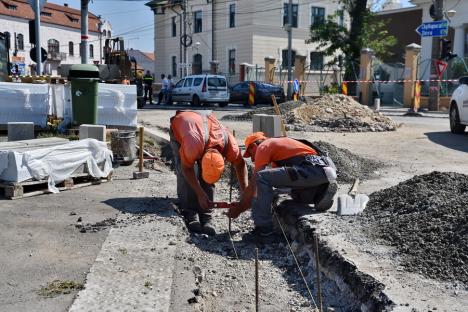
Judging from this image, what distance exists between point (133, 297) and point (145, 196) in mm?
3528

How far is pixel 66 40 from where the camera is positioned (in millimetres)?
77875

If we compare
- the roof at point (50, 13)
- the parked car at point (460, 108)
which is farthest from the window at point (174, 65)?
the parked car at point (460, 108)

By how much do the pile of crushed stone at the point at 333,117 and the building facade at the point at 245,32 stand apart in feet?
78.9

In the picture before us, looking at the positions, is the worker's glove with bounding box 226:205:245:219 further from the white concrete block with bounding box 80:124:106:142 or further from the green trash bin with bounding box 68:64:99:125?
the green trash bin with bounding box 68:64:99:125

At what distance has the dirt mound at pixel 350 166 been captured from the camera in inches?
355

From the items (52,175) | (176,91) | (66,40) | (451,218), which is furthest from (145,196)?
(66,40)

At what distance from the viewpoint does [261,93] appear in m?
30.6

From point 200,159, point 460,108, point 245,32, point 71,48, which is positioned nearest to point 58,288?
point 200,159

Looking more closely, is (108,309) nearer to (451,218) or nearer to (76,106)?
(451,218)

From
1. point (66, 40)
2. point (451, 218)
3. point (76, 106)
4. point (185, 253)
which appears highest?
point (66, 40)

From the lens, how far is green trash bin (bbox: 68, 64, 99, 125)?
38.3ft

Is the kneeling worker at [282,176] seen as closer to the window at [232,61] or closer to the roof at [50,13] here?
the window at [232,61]

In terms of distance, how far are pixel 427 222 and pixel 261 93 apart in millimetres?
25760

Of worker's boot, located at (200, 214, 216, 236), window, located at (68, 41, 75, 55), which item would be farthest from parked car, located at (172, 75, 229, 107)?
window, located at (68, 41, 75, 55)
